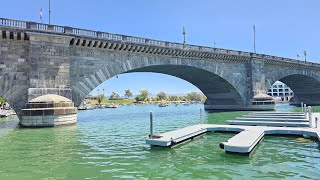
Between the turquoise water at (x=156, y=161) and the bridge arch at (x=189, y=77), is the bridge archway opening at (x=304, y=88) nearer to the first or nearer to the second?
the bridge arch at (x=189, y=77)

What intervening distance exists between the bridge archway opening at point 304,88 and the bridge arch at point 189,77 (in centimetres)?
2397

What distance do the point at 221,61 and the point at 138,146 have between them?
37223 millimetres

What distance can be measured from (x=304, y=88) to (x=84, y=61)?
73044mm

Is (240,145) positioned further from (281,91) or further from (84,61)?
(281,91)

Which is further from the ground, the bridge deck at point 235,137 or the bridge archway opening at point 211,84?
the bridge archway opening at point 211,84

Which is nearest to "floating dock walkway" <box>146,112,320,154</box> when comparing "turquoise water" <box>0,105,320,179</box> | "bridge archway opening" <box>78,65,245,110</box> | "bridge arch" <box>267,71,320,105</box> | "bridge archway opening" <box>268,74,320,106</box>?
"turquoise water" <box>0,105,320,179</box>

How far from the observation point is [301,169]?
11.0 metres

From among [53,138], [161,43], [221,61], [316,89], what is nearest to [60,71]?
[53,138]

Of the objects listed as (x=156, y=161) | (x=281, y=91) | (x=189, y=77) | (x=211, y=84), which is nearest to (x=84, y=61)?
(x=156, y=161)

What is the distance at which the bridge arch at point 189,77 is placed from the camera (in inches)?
1324

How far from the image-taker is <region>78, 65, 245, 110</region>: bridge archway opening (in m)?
49.2

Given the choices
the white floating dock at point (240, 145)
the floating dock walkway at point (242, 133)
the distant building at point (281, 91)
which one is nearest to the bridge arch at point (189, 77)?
the floating dock walkway at point (242, 133)

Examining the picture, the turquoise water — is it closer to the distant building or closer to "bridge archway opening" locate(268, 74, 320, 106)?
"bridge archway opening" locate(268, 74, 320, 106)

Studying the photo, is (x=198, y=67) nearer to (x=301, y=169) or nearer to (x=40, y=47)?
(x=40, y=47)
